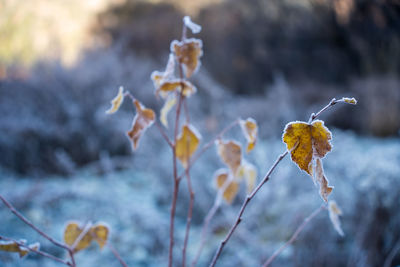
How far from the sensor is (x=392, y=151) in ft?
4.96

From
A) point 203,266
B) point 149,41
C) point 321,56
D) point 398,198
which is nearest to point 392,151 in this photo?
point 398,198

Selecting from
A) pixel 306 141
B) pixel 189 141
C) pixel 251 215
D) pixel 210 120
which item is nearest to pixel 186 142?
pixel 189 141

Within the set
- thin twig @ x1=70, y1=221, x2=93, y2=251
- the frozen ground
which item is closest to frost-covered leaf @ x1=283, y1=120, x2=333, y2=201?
thin twig @ x1=70, y1=221, x2=93, y2=251

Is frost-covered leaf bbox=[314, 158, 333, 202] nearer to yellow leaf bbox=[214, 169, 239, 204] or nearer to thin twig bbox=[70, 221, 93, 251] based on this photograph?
yellow leaf bbox=[214, 169, 239, 204]

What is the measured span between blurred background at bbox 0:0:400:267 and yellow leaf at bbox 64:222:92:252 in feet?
1.23

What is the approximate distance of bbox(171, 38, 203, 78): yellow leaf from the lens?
1.57 feet

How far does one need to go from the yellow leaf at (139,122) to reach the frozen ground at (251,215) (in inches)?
19.8

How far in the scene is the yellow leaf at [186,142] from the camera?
56 cm

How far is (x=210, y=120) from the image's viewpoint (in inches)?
101

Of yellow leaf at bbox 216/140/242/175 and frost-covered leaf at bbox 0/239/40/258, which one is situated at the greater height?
yellow leaf at bbox 216/140/242/175

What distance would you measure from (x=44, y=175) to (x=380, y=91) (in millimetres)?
4171

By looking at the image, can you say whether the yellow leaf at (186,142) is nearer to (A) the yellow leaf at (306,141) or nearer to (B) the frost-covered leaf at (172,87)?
(B) the frost-covered leaf at (172,87)

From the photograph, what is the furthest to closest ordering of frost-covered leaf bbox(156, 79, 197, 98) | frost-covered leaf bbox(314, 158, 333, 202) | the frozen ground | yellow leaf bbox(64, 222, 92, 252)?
the frozen ground < yellow leaf bbox(64, 222, 92, 252) < frost-covered leaf bbox(156, 79, 197, 98) < frost-covered leaf bbox(314, 158, 333, 202)

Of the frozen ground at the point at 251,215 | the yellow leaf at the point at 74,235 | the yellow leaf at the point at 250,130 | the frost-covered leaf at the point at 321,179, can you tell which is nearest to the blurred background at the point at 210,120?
the frozen ground at the point at 251,215
